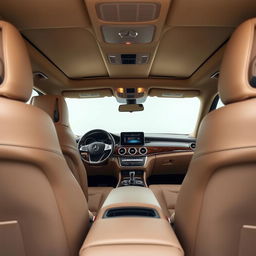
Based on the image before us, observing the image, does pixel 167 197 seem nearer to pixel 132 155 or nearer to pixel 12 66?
pixel 132 155

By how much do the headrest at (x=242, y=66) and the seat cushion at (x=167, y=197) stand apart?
170 cm

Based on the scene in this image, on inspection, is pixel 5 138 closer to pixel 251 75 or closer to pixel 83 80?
pixel 251 75

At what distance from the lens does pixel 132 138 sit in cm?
338

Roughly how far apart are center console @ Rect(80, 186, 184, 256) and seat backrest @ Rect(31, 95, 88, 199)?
89 centimetres

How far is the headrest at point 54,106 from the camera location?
2.32 m

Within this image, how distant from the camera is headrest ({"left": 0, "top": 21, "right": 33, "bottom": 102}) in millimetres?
1021

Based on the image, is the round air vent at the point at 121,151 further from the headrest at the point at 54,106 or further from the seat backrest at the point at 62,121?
the headrest at the point at 54,106

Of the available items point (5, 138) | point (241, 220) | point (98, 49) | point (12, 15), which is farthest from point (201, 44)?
point (5, 138)

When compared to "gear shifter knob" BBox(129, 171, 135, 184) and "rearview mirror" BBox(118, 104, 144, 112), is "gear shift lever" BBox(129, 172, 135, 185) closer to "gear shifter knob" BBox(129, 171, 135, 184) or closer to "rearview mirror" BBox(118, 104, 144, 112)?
"gear shifter knob" BBox(129, 171, 135, 184)

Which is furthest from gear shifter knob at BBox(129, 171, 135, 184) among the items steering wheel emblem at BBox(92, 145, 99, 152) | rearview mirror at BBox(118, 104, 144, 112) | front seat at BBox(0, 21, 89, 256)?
front seat at BBox(0, 21, 89, 256)

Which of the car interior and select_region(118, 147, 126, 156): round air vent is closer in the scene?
the car interior

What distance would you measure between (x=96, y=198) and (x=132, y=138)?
2.94 feet

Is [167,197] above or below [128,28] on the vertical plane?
below

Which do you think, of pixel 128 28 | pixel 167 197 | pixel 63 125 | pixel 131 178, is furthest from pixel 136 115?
pixel 128 28
